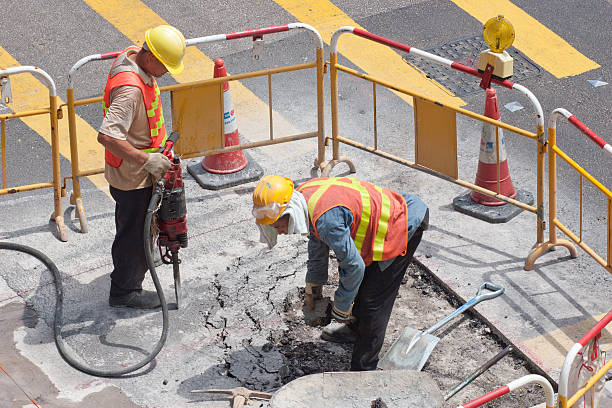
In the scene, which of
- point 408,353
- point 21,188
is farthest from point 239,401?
point 21,188

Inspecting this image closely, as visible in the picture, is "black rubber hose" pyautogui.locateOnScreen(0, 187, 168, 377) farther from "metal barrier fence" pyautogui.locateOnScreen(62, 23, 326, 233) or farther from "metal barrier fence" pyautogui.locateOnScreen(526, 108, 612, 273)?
"metal barrier fence" pyautogui.locateOnScreen(526, 108, 612, 273)

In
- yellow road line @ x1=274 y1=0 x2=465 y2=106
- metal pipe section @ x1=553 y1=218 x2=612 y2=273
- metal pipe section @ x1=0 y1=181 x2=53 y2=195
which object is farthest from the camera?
yellow road line @ x1=274 y1=0 x2=465 y2=106

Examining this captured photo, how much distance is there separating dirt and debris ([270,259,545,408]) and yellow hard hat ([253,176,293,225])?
3.41 feet

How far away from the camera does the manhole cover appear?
9.77 metres

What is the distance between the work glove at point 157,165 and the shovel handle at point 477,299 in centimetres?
201

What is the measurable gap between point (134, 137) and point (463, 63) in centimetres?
454

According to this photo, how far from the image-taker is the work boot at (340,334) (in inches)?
256

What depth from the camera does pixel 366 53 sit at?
10.2 metres

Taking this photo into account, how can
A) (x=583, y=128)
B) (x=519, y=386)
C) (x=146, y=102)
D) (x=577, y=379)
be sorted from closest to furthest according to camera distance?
(x=519, y=386), (x=577, y=379), (x=146, y=102), (x=583, y=128)

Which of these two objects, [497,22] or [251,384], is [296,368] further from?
[497,22]

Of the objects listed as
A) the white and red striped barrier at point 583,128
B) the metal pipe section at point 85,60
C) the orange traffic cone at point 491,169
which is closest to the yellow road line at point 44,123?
the metal pipe section at point 85,60

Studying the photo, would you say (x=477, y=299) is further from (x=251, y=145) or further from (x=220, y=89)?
(x=220, y=89)

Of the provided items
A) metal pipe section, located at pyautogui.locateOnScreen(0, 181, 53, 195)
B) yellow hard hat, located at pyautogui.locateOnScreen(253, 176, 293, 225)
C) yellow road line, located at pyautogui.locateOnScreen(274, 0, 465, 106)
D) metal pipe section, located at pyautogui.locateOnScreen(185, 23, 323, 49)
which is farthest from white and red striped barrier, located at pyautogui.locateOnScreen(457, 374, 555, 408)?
yellow road line, located at pyautogui.locateOnScreen(274, 0, 465, 106)

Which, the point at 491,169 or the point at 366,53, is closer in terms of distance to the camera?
the point at 491,169
